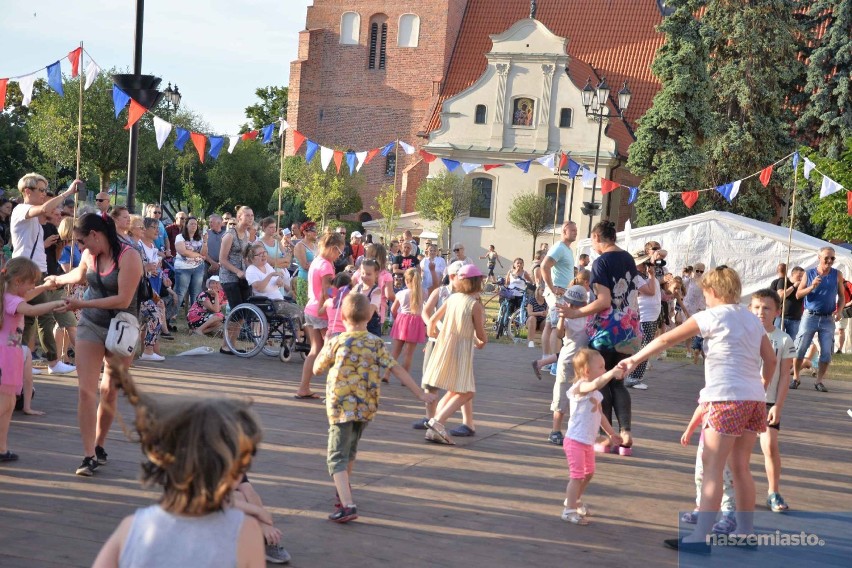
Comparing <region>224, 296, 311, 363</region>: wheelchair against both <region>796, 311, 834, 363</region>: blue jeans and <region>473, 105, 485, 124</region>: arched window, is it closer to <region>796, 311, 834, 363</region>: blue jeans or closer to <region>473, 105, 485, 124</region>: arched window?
<region>796, 311, 834, 363</region>: blue jeans

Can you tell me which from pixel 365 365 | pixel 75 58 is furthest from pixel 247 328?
pixel 365 365

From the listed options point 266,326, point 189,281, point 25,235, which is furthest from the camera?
point 189,281

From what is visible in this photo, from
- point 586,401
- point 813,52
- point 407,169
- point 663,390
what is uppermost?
point 813,52

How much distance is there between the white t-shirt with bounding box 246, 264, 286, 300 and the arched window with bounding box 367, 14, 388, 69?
4336cm

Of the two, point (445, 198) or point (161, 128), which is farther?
point (445, 198)

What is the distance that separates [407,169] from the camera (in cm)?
5241

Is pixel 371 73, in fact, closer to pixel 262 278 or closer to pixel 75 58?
pixel 75 58

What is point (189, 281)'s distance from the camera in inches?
635

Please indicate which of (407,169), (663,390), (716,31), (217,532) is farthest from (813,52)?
(217,532)

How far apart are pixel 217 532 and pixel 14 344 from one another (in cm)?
511

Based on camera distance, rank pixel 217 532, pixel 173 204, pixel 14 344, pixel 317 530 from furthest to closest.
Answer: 1. pixel 173 204
2. pixel 14 344
3. pixel 317 530
4. pixel 217 532

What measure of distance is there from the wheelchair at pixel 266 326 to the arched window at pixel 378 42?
43489 millimetres

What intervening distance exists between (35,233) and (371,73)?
4675 cm

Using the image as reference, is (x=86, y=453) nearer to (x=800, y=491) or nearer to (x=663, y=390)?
(x=800, y=491)
